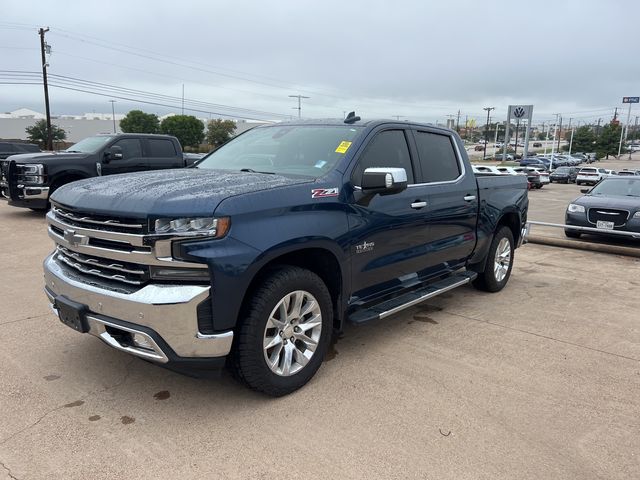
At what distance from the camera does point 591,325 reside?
201 inches

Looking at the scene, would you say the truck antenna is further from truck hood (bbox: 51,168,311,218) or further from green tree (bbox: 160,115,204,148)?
green tree (bbox: 160,115,204,148)

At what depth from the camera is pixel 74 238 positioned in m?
3.22

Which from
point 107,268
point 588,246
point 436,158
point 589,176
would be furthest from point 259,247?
point 589,176

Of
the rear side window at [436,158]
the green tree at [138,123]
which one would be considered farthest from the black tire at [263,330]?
the green tree at [138,123]

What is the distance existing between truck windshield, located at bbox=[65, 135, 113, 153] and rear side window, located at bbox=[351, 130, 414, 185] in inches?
353

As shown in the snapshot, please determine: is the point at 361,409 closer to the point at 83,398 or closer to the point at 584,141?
the point at 83,398

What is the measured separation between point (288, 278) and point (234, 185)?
705mm

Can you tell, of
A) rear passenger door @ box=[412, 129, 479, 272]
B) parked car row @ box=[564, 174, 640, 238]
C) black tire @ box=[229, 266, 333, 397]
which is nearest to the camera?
black tire @ box=[229, 266, 333, 397]

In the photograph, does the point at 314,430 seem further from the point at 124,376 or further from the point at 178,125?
the point at 178,125

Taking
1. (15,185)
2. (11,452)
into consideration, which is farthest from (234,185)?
(15,185)

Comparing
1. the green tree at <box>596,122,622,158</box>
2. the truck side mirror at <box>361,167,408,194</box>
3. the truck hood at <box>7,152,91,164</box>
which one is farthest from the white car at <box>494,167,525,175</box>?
the green tree at <box>596,122,622,158</box>

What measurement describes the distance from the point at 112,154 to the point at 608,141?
351ft

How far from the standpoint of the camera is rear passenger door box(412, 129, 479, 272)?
470cm

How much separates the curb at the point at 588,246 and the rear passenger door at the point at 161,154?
8444 millimetres
